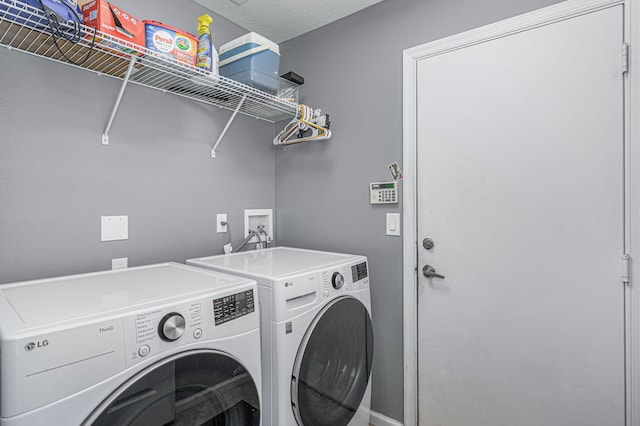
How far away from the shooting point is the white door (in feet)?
4.34

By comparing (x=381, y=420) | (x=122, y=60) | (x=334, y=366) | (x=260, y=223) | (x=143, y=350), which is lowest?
(x=381, y=420)

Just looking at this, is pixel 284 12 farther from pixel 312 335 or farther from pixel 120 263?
pixel 312 335

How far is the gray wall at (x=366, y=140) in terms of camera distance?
1.81m

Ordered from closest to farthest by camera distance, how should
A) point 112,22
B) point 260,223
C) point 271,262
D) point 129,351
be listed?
point 129,351 < point 112,22 < point 271,262 < point 260,223

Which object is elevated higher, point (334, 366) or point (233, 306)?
point (233, 306)

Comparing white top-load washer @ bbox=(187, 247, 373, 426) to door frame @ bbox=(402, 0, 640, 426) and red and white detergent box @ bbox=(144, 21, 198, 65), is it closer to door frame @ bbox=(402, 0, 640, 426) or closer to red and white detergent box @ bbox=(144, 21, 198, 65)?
door frame @ bbox=(402, 0, 640, 426)

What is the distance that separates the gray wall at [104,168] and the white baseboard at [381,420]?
1.36 meters

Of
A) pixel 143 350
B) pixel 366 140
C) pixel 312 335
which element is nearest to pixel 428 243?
pixel 366 140

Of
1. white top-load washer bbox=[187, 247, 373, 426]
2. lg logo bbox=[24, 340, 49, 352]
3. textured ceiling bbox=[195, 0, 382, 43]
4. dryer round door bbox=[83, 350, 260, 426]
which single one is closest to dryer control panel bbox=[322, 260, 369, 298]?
white top-load washer bbox=[187, 247, 373, 426]

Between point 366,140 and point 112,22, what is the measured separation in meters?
1.33

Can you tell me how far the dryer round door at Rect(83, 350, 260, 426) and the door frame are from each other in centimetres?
101

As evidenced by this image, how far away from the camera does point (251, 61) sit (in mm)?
1641

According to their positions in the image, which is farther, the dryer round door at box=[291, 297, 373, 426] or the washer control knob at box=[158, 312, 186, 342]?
the dryer round door at box=[291, 297, 373, 426]

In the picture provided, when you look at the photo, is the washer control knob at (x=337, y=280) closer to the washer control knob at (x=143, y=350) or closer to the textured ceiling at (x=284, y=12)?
the washer control knob at (x=143, y=350)
